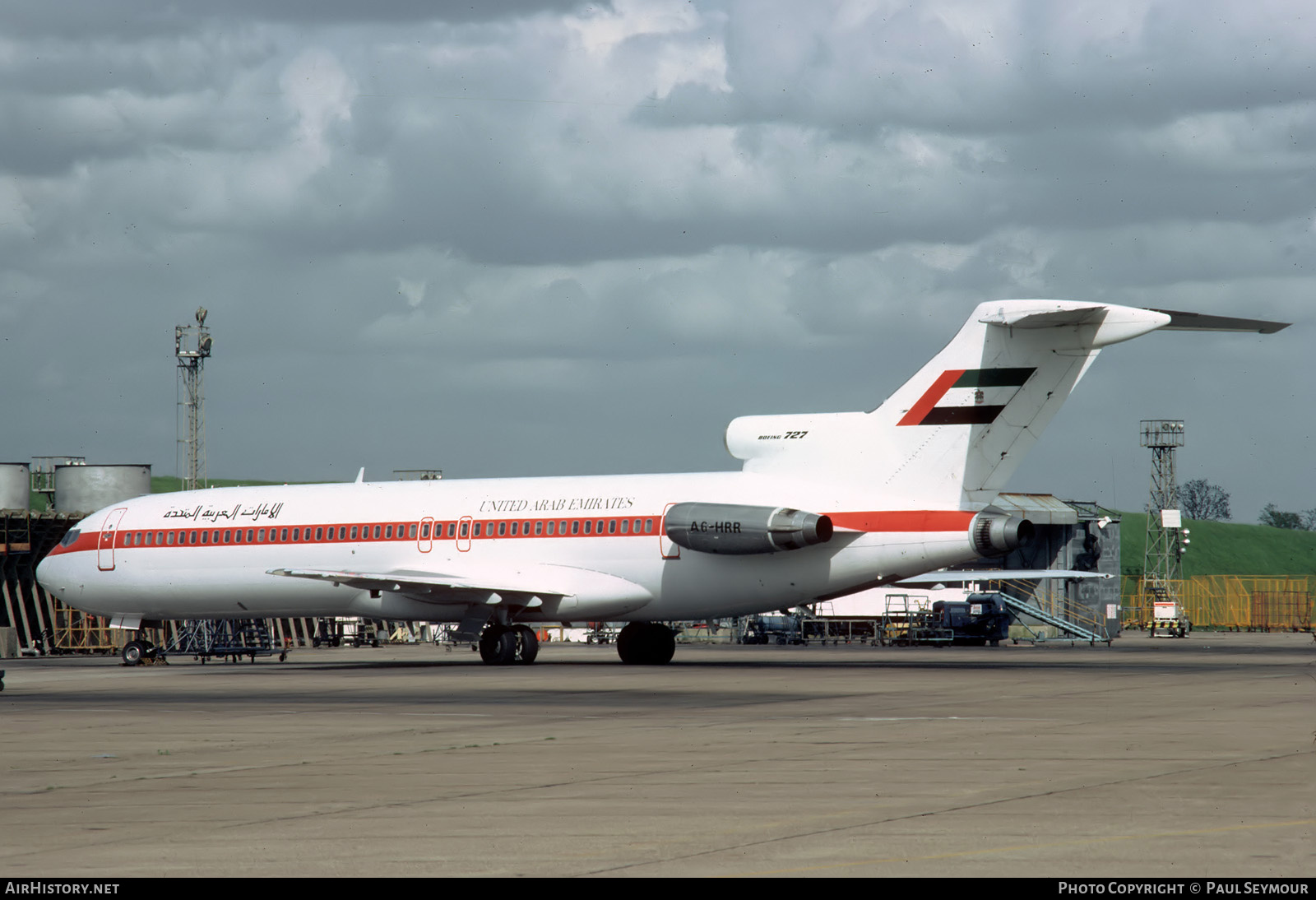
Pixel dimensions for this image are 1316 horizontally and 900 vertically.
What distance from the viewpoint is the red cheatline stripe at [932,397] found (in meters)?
30.8

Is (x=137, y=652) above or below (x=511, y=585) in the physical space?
below

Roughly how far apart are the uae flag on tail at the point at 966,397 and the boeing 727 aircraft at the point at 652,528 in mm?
37

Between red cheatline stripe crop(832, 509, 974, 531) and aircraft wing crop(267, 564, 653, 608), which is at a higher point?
red cheatline stripe crop(832, 509, 974, 531)

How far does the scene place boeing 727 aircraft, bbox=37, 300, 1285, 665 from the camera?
30344mm

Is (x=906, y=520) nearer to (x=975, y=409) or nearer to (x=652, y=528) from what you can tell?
(x=975, y=409)

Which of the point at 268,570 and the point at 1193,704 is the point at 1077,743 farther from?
the point at 268,570

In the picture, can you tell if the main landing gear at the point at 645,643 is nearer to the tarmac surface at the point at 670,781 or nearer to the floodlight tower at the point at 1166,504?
the tarmac surface at the point at 670,781

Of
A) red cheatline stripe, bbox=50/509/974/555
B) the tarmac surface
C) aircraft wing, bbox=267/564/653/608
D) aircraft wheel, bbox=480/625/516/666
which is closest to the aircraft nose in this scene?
red cheatline stripe, bbox=50/509/974/555

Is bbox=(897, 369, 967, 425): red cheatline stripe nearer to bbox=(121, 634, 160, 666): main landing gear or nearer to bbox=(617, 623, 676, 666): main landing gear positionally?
bbox=(617, 623, 676, 666): main landing gear

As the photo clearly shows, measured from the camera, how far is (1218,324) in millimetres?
28109

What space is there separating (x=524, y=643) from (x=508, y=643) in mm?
355

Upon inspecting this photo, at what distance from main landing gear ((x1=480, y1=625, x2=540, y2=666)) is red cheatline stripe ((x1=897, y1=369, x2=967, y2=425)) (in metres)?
10.0

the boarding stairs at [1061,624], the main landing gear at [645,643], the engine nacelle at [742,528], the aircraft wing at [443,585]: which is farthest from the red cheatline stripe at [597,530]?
the boarding stairs at [1061,624]

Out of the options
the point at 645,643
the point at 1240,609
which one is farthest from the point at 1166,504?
the point at 645,643
